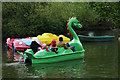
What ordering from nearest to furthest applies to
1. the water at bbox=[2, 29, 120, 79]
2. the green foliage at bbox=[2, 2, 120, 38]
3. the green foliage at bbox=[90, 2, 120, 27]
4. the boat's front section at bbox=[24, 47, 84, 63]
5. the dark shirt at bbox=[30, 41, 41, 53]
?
the water at bbox=[2, 29, 120, 79]
the boat's front section at bbox=[24, 47, 84, 63]
the dark shirt at bbox=[30, 41, 41, 53]
the green foliage at bbox=[90, 2, 120, 27]
the green foliage at bbox=[2, 2, 120, 38]

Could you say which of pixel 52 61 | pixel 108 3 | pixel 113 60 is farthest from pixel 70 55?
pixel 108 3

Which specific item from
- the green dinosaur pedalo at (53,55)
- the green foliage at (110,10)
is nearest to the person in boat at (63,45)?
the green dinosaur pedalo at (53,55)

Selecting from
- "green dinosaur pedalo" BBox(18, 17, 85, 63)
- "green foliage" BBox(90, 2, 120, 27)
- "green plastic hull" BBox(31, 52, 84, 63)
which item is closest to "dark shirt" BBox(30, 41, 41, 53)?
"green dinosaur pedalo" BBox(18, 17, 85, 63)

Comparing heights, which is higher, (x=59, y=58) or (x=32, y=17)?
(x=32, y=17)

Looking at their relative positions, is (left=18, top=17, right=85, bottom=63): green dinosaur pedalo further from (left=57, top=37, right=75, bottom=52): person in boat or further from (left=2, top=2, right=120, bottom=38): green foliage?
(left=2, top=2, right=120, bottom=38): green foliage

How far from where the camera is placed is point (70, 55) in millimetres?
16078

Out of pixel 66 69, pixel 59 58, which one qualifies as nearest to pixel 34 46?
pixel 59 58

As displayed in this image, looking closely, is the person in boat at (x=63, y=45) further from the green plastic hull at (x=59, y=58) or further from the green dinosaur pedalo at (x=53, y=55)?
the green plastic hull at (x=59, y=58)

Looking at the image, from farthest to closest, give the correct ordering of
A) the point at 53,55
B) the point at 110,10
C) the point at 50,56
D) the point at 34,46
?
the point at 110,10
the point at 34,46
the point at 53,55
the point at 50,56

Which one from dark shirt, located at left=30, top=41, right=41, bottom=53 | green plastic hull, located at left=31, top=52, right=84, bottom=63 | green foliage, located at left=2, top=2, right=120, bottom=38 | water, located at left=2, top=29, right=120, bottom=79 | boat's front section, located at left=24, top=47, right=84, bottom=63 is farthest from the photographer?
green foliage, located at left=2, top=2, right=120, bottom=38

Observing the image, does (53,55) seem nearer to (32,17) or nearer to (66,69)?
(66,69)

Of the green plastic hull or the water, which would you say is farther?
the green plastic hull

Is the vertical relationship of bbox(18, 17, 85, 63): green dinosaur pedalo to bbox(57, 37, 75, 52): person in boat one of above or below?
below

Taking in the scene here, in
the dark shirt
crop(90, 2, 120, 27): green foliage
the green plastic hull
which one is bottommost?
the green plastic hull
